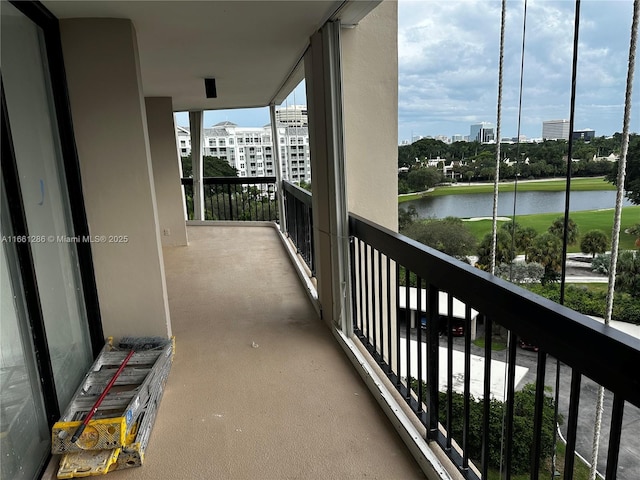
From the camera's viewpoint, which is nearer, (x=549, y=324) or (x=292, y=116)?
(x=549, y=324)

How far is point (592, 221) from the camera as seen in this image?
92 cm

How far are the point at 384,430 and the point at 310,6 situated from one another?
2284 millimetres

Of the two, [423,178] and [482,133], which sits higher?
[482,133]

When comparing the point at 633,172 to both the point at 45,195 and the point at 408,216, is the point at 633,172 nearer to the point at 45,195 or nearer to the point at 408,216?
the point at 408,216

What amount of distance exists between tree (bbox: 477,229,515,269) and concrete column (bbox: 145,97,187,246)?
5.53 meters

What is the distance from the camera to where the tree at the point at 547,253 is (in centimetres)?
102

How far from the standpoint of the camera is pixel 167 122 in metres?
6.05

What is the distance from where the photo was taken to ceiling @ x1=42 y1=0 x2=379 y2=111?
2281 mm

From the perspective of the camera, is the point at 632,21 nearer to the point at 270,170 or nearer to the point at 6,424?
the point at 6,424

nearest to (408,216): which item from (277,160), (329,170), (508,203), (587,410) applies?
(508,203)

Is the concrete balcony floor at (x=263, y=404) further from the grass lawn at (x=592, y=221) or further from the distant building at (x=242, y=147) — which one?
the distant building at (x=242, y=147)

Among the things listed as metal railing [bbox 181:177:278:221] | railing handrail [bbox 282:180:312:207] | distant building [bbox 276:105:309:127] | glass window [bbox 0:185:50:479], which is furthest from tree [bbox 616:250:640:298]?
metal railing [bbox 181:177:278:221]

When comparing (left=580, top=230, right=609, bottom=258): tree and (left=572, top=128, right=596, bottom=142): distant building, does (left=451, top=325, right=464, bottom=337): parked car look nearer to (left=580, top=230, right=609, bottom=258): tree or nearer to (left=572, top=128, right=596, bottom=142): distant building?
(left=580, top=230, right=609, bottom=258): tree

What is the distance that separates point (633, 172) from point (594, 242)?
0.17 metres
